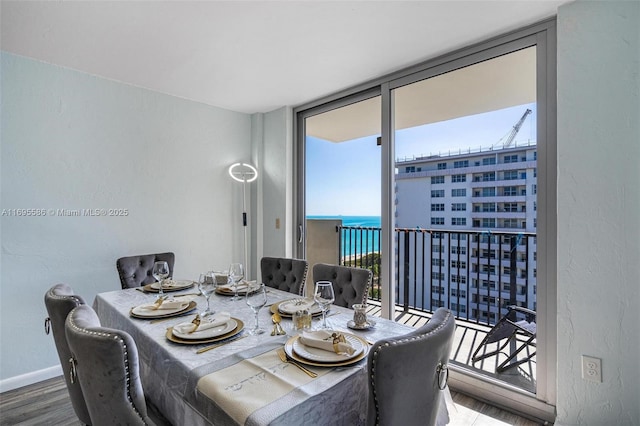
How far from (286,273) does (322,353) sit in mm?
1392

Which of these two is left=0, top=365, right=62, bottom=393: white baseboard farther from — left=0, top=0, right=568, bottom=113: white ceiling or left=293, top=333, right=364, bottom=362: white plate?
left=293, top=333, right=364, bottom=362: white plate

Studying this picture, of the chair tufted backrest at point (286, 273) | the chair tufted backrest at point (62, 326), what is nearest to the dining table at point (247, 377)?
the chair tufted backrest at point (62, 326)

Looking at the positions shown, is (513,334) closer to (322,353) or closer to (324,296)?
(324,296)

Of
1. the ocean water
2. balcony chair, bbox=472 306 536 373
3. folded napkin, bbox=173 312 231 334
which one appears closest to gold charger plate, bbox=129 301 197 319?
folded napkin, bbox=173 312 231 334

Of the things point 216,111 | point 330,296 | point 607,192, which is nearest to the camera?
point 330,296

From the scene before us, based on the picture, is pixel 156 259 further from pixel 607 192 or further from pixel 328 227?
pixel 607 192

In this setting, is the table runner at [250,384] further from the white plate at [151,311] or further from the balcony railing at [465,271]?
the balcony railing at [465,271]

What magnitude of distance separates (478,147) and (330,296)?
1995 millimetres

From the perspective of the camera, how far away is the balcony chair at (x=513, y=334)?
2383mm

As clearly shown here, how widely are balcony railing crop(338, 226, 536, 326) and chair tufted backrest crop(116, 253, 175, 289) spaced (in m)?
1.94

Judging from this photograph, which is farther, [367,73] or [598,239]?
[367,73]

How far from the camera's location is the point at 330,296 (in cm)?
137

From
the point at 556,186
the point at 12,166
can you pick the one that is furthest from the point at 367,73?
the point at 12,166

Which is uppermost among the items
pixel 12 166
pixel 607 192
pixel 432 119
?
pixel 432 119
